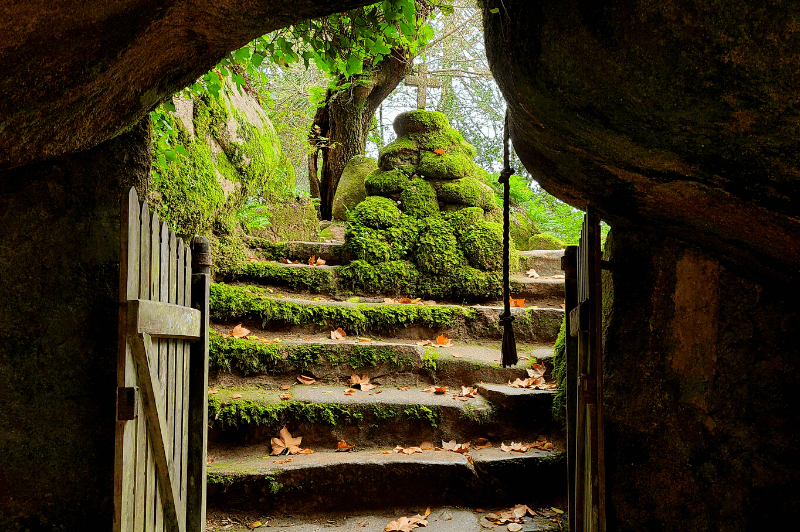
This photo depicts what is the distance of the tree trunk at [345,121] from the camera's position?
9.88 meters

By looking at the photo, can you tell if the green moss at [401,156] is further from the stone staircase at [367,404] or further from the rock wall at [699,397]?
the rock wall at [699,397]

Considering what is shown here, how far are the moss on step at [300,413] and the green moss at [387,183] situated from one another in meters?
3.32

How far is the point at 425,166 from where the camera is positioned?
22.0 feet

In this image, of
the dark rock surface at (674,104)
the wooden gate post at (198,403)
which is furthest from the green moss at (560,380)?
the wooden gate post at (198,403)

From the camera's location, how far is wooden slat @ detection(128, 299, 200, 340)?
176 cm

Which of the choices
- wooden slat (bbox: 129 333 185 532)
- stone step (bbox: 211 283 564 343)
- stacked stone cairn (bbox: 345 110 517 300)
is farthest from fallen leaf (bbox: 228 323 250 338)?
wooden slat (bbox: 129 333 185 532)

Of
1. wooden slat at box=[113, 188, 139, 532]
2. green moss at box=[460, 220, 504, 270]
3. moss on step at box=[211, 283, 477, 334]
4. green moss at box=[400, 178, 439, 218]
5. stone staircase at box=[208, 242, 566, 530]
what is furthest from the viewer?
green moss at box=[400, 178, 439, 218]

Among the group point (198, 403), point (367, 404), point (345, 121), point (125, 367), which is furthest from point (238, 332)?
point (345, 121)

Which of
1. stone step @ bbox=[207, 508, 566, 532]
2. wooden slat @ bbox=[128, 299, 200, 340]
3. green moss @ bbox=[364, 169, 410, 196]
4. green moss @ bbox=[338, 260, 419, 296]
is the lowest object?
stone step @ bbox=[207, 508, 566, 532]

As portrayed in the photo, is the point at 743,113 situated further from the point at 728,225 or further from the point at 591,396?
the point at 591,396

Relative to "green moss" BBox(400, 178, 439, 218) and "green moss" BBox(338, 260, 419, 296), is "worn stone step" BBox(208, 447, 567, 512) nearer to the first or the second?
"green moss" BBox(338, 260, 419, 296)

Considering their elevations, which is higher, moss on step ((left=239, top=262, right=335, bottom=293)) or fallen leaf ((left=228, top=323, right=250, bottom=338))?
moss on step ((left=239, top=262, right=335, bottom=293))

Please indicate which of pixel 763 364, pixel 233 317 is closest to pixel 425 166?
pixel 233 317

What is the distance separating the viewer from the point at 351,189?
870 centimetres
